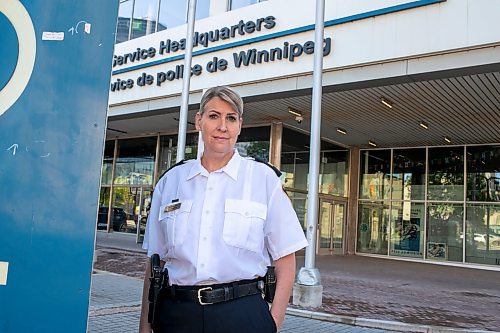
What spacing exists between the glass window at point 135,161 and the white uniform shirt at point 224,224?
17329 mm

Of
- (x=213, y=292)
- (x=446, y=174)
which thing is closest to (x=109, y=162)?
(x=446, y=174)

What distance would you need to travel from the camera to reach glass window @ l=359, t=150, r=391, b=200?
18125 millimetres

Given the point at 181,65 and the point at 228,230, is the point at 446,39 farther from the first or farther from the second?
the point at 228,230

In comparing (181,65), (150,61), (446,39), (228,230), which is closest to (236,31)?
(181,65)

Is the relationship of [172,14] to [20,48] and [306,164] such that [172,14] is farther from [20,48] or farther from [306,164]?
[20,48]

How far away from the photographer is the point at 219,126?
1.95 m

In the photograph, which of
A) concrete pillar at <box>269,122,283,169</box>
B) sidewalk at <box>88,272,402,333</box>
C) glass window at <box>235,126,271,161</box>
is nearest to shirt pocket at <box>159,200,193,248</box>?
sidewalk at <box>88,272,402,333</box>

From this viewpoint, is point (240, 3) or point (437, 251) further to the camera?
point (437, 251)

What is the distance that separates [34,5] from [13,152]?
1.59 ft

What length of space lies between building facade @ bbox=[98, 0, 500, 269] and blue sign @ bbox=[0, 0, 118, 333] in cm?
676

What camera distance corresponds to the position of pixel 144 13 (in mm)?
15828

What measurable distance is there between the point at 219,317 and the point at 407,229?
1680cm

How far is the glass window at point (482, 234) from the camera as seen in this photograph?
51.4 ft

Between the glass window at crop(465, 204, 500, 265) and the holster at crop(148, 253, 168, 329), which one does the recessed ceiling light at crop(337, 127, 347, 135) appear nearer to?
the glass window at crop(465, 204, 500, 265)
